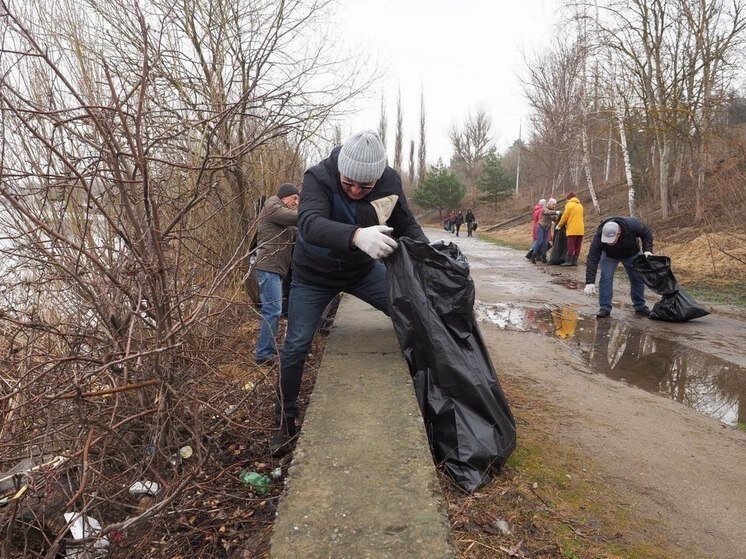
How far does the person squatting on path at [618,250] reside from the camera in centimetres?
599

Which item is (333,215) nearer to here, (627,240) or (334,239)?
(334,239)

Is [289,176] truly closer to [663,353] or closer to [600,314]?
[600,314]

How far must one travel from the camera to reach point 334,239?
254 cm

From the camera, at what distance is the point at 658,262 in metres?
5.89

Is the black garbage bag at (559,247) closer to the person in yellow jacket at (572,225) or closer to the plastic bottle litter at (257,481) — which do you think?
the person in yellow jacket at (572,225)

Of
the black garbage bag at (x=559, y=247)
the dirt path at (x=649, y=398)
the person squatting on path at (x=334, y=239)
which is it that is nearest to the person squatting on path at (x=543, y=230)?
the black garbage bag at (x=559, y=247)

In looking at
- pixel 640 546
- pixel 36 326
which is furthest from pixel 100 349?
pixel 640 546

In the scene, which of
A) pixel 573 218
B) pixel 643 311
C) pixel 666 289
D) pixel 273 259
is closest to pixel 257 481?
pixel 273 259

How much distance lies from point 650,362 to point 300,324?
3.82m

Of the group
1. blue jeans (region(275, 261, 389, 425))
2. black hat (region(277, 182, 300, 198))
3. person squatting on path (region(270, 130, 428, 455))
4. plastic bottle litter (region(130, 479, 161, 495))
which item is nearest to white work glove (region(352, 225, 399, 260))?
person squatting on path (region(270, 130, 428, 455))

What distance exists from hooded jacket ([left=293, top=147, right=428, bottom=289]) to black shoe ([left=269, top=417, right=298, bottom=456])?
0.87 meters

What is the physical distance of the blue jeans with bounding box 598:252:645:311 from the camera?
20.2 feet

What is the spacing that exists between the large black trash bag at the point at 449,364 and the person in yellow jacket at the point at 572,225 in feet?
30.3

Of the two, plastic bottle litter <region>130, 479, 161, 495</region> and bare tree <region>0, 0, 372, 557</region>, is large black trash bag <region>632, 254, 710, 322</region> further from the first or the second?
plastic bottle litter <region>130, 479, 161, 495</region>
